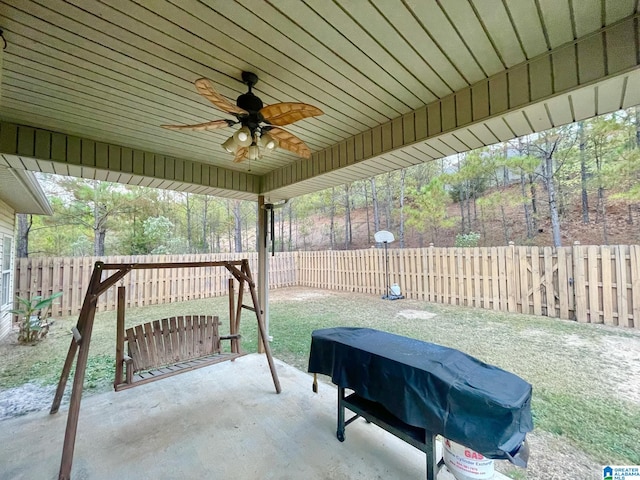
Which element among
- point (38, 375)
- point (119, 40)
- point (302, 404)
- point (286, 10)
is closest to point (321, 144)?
point (286, 10)

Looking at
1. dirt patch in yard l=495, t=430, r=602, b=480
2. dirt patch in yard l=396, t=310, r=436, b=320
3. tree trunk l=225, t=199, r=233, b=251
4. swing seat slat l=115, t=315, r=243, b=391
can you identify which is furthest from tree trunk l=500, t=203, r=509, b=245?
tree trunk l=225, t=199, r=233, b=251

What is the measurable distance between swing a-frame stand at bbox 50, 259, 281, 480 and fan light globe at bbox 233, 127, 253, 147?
1096 mm

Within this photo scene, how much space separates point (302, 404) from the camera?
2.56 metres

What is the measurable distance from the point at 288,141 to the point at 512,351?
12.8 feet

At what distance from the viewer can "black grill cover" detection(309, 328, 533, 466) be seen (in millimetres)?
1269

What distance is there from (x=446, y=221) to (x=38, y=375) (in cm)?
1155

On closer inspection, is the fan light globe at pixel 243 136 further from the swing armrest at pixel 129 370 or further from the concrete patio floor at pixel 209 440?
the concrete patio floor at pixel 209 440

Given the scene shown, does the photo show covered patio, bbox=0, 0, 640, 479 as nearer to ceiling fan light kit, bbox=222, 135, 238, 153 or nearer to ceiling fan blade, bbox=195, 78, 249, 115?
ceiling fan blade, bbox=195, 78, 249, 115

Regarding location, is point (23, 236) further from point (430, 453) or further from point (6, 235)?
point (430, 453)

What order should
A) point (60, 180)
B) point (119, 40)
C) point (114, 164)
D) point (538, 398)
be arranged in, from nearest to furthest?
point (119, 40), point (538, 398), point (114, 164), point (60, 180)

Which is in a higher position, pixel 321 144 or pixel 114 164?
pixel 321 144

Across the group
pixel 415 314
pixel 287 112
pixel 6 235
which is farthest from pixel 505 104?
pixel 6 235

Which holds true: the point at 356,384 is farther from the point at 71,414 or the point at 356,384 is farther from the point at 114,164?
the point at 114,164

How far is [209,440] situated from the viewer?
2088mm
